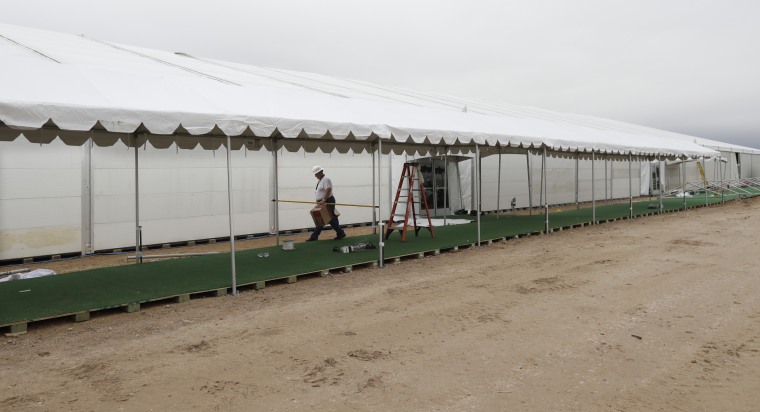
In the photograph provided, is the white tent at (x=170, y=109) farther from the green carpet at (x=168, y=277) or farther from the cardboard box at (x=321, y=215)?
the green carpet at (x=168, y=277)

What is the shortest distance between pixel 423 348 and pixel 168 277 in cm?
491

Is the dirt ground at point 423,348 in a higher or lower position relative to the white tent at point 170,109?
lower

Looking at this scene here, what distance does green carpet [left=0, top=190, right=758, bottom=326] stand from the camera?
642 cm

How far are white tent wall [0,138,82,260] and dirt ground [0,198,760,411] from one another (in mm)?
6027

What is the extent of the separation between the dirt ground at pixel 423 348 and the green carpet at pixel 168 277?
36cm

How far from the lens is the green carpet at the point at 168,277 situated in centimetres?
642

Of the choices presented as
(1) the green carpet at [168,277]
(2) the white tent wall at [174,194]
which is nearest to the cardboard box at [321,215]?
(1) the green carpet at [168,277]

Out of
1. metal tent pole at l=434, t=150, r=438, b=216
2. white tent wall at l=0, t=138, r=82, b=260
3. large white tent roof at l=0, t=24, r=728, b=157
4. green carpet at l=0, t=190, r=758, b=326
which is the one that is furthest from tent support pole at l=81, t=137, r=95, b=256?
metal tent pole at l=434, t=150, r=438, b=216

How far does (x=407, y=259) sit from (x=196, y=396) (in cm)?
656

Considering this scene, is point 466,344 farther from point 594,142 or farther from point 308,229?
point 594,142

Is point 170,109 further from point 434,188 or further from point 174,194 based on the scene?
point 434,188

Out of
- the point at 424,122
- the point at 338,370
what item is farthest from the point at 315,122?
the point at 338,370

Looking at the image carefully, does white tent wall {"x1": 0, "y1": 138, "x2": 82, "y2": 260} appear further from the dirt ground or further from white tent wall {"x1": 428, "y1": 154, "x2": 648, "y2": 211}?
white tent wall {"x1": 428, "y1": 154, "x2": 648, "y2": 211}

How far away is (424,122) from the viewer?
1059cm
